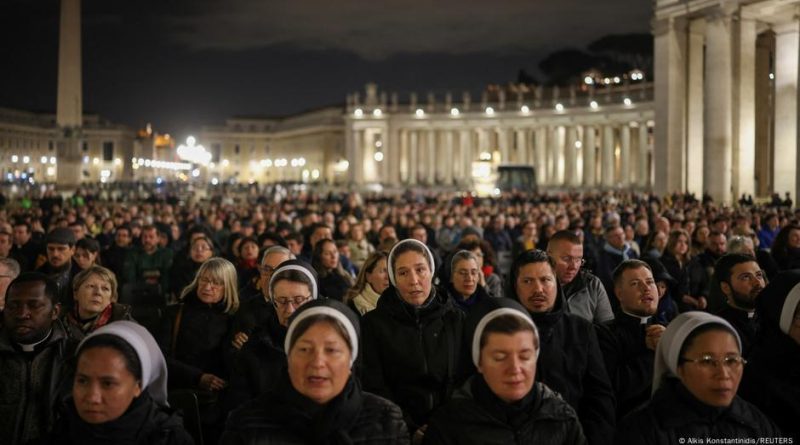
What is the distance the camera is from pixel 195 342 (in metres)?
6.70

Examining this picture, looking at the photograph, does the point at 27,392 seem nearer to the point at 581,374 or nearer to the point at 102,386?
the point at 102,386

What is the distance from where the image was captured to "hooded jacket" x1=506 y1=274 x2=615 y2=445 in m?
4.91

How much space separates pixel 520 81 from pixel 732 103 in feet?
312

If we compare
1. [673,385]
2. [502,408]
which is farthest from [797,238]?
[502,408]

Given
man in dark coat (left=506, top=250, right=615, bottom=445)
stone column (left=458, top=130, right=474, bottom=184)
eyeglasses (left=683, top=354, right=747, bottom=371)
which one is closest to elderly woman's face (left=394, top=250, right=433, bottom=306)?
man in dark coat (left=506, top=250, right=615, bottom=445)

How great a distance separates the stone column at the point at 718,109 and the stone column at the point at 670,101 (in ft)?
8.22

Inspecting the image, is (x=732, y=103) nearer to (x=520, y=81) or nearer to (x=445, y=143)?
(x=445, y=143)

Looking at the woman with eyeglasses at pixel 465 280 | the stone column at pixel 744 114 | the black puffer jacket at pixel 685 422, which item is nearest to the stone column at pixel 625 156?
the stone column at pixel 744 114

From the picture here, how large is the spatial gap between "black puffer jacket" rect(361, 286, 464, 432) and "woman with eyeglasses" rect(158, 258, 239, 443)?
4.60 feet

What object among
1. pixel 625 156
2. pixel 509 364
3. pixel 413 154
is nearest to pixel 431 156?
pixel 413 154

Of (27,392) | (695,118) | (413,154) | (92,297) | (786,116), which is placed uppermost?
(413,154)

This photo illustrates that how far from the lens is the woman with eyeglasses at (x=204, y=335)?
20.7 ft

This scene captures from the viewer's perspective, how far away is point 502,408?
12.8 ft

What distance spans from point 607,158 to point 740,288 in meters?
69.0
